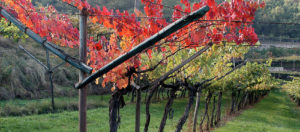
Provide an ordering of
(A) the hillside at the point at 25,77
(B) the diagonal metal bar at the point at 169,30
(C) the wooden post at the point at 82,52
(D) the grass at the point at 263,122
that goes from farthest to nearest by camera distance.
Answer: (A) the hillside at the point at 25,77 → (D) the grass at the point at 263,122 → (C) the wooden post at the point at 82,52 → (B) the diagonal metal bar at the point at 169,30

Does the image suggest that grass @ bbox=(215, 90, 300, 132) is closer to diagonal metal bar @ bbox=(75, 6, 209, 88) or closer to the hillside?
diagonal metal bar @ bbox=(75, 6, 209, 88)

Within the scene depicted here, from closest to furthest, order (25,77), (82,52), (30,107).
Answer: (82,52), (30,107), (25,77)

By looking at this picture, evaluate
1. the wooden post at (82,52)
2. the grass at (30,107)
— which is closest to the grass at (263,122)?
the grass at (30,107)

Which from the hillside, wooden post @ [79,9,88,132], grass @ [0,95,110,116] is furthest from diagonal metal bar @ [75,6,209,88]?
the hillside

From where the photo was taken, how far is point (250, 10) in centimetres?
345

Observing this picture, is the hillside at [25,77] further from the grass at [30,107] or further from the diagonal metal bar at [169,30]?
the diagonal metal bar at [169,30]

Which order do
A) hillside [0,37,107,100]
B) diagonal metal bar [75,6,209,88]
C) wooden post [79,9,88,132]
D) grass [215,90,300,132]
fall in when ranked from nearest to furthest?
diagonal metal bar [75,6,209,88]
wooden post [79,9,88,132]
grass [215,90,300,132]
hillside [0,37,107,100]

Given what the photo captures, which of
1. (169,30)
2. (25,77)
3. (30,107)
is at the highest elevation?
(169,30)

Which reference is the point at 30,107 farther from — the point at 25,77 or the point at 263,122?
the point at 263,122

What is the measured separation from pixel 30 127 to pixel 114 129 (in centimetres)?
576

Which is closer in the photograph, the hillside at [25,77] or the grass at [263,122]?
the grass at [263,122]

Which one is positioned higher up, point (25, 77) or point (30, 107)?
point (25, 77)

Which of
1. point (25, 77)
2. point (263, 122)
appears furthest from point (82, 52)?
point (25, 77)

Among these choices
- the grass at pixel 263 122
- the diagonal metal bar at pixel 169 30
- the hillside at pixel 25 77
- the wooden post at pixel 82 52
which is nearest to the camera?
the diagonal metal bar at pixel 169 30
